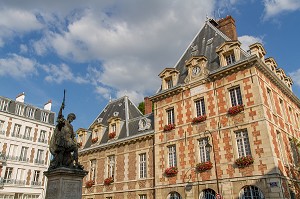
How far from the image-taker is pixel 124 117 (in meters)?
27.3

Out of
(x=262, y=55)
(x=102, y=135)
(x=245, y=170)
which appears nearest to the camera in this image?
(x=245, y=170)

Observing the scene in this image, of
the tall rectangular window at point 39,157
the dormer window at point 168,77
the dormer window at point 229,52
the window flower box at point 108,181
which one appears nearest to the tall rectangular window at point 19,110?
the tall rectangular window at point 39,157

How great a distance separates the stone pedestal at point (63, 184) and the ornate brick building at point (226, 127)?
8700 mm

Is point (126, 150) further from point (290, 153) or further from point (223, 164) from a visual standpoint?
point (290, 153)

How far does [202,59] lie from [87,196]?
1661cm

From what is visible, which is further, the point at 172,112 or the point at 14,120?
the point at 14,120

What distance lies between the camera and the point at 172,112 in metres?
21.0

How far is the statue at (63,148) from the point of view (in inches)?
367

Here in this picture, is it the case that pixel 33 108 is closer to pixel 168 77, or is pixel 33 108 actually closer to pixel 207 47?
pixel 168 77

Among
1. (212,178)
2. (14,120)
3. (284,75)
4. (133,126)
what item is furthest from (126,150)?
(14,120)

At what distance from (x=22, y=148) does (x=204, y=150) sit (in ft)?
82.8

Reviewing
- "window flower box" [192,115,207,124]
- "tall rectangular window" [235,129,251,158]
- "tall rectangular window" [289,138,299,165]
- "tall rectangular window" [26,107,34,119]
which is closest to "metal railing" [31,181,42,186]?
"tall rectangular window" [26,107,34,119]

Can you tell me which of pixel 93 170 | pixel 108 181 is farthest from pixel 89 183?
pixel 108 181

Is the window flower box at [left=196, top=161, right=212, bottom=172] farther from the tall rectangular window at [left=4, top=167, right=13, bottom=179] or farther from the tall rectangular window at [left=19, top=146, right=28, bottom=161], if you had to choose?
the tall rectangular window at [left=19, top=146, right=28, bottom=161]
